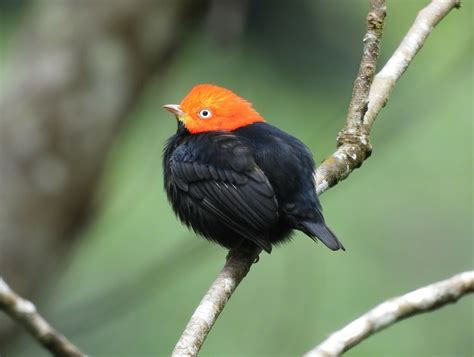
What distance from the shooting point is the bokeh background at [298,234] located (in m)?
7.19

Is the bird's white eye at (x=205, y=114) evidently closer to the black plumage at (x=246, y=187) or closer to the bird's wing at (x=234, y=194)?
the black plumage at (x=246, y=187)

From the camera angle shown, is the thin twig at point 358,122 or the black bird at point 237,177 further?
the black bird at point 237,177

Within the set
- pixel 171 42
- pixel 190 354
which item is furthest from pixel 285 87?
pixel 190 354

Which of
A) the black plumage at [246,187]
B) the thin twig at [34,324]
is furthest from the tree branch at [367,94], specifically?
the thin twig at [34,324]

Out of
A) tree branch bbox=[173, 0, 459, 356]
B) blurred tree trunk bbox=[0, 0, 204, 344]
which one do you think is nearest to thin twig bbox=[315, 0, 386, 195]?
tree branch bbox=[173, 0, 459, 356]

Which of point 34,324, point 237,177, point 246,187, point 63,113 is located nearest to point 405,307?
point 34,324

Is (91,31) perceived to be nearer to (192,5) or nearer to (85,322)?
(192,5)

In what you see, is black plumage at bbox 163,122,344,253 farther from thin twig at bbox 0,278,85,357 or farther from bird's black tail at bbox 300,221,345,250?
thin twig at bbox 0,278,85,357

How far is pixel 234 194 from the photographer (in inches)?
186

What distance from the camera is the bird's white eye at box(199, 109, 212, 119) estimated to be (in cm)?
538

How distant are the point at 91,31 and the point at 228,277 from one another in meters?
3.98

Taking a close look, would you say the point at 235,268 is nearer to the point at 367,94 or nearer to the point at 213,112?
the point at 367,94

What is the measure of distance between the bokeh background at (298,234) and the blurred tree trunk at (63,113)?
4cm

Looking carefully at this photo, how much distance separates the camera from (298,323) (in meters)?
6.93
